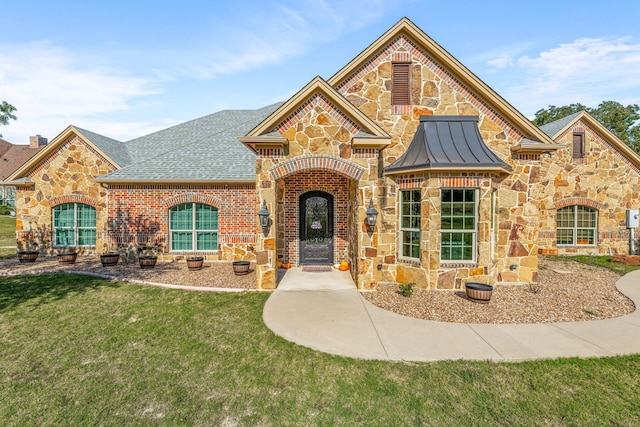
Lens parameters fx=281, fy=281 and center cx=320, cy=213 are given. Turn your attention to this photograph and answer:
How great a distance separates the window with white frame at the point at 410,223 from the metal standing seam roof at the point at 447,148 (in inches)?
35.8

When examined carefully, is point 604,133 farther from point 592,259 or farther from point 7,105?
point 7,105

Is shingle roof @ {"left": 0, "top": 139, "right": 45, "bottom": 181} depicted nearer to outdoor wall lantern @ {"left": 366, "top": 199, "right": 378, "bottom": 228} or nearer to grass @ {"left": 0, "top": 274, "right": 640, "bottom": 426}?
grass @ {"left": 0, "top": 274, "right": 640, "bottom": 426}

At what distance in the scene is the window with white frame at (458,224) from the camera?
8336 millimetres

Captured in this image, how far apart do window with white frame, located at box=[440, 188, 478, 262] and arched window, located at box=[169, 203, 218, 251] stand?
9.19 m

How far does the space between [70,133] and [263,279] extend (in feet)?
38.8

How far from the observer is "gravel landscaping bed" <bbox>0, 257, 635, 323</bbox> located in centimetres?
657

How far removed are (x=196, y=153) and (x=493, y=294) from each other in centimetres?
1332

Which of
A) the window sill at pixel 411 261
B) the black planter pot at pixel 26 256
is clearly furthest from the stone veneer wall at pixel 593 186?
the black planter pot at pixel 26 256

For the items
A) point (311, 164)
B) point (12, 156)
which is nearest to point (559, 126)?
point (311, 164)

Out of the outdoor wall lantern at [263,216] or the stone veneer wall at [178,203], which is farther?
the stone veneer wall at [178,203]

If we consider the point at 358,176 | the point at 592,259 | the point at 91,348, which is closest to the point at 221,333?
the point at 91,348

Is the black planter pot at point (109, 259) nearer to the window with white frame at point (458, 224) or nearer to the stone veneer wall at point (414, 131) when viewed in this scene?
the stone veneer wall at point (414, 131)

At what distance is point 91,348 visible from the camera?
4.99 metres

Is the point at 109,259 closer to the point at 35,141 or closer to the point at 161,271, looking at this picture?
the point at 161,271
